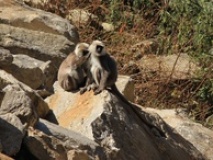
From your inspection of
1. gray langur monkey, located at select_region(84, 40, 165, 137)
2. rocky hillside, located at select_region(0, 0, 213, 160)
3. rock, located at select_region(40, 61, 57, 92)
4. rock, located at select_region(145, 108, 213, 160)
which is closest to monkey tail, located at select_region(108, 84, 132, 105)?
gray langur monkey, located at select_region(84, 40, 165, 137)

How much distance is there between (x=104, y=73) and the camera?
32.1ft

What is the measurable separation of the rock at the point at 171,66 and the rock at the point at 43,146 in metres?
7.15

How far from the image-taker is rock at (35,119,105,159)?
719 centimetres

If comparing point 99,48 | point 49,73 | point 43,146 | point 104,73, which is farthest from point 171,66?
point 43,146

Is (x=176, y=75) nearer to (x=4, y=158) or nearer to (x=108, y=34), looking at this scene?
(x=108, y=34)

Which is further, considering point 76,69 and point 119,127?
point 76,69

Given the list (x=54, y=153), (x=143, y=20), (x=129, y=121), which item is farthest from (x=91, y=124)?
(x=143, y=20)

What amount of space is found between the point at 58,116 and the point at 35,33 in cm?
353

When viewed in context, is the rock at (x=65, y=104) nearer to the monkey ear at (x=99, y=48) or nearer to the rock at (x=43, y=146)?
the monkey ear at (x=99, y=48)

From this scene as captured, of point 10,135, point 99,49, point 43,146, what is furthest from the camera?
point 99,49

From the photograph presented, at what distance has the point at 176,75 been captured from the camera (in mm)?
14219

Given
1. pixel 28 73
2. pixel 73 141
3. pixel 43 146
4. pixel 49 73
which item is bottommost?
pixel 49 73

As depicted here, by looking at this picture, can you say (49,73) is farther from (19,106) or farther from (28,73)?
(19,106)

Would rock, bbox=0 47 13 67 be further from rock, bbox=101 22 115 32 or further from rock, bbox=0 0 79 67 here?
rock, bbox=101 22 115 32
